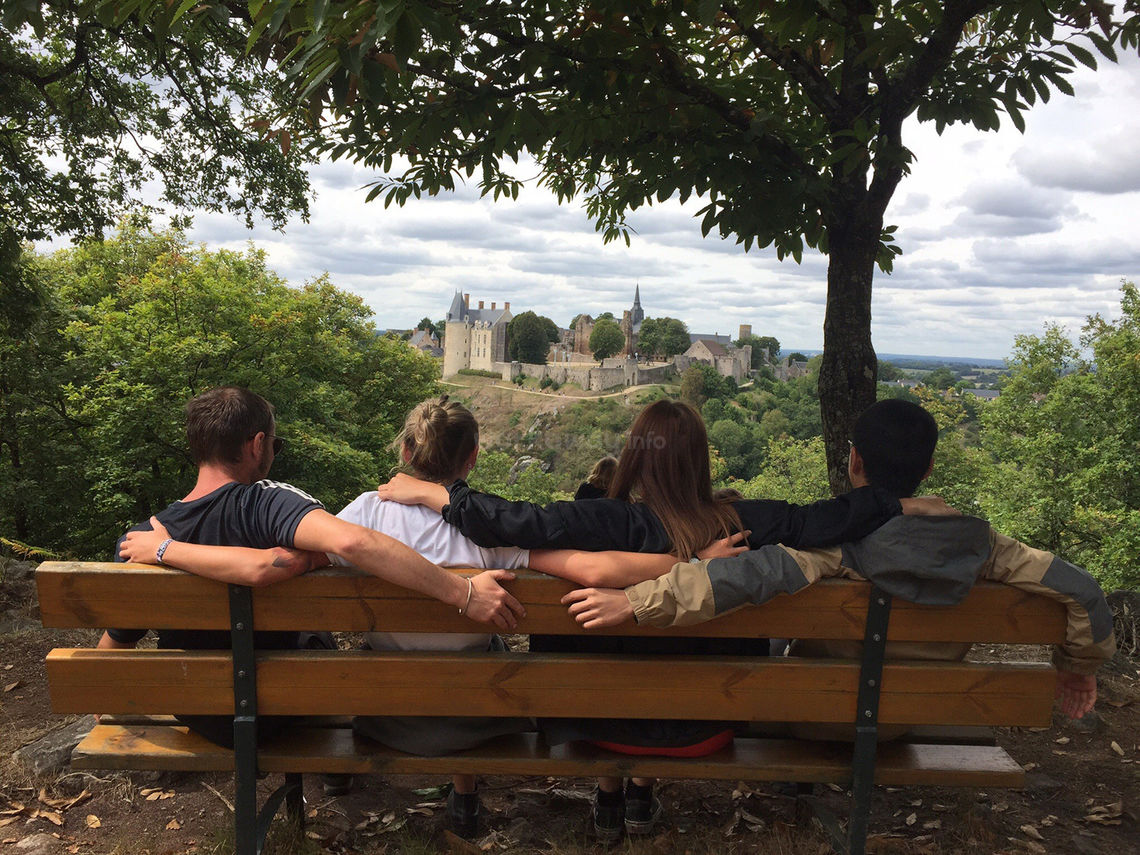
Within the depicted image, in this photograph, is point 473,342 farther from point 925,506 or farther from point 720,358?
point 925,506

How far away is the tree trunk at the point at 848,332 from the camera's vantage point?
4.17 m

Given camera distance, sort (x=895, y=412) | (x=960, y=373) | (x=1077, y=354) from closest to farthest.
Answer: (x=895, y=412)
(x=1077, y=354)
(x=960, y=373)

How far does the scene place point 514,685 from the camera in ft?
8.30

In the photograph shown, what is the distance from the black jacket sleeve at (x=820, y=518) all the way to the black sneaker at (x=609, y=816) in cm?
102

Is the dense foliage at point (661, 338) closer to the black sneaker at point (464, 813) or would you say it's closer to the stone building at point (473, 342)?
the stone building at point (473, 342)

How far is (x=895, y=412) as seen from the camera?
2.71m

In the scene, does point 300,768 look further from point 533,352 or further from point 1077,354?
point 533,352

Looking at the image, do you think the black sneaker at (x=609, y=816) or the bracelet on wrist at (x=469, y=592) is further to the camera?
the black sneaker at (x=609, y=816)

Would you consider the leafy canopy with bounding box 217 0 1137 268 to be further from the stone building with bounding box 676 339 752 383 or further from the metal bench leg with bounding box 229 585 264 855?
the stone building with bounding box 676 339 752 383

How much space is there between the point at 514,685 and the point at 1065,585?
1.57 m

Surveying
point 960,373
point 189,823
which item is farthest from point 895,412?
point 960,373

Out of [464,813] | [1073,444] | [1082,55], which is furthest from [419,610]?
[1073,444]

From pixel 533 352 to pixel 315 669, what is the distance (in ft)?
338

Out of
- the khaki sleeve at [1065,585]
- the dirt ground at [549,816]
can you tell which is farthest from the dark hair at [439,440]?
the khaki sleeve at [1065,585]
